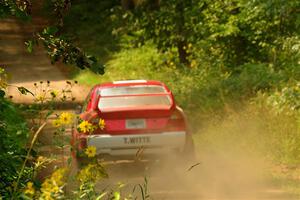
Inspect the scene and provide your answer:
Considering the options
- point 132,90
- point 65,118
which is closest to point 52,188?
point 65,118

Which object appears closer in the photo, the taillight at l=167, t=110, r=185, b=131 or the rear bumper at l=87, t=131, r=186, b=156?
the rear bumper at l=87, t=131, r=186, b=156

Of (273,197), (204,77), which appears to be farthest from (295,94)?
(204,77)

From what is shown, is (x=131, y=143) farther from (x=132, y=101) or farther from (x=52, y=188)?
(x=52, y=188)

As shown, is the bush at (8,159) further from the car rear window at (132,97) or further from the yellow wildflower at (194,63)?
the yellow wildflower at (194,63)

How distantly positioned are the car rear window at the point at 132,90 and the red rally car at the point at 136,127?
135 mm

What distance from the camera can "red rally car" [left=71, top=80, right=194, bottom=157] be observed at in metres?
12.0

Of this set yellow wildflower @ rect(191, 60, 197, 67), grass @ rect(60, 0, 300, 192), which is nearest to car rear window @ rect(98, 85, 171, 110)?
grass @ rect(60, 0, 300, 192)

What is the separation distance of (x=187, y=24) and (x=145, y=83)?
34.9 ft

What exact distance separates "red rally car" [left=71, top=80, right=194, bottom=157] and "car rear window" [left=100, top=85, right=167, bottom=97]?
0.44 feet

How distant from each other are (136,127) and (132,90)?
33.2 inches

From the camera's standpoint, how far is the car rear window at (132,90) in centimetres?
1250

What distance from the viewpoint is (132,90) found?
41.4ft

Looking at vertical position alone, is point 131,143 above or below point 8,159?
above

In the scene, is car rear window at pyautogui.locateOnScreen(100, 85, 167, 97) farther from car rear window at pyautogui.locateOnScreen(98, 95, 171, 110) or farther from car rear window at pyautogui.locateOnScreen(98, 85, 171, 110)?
car rear window at pyautogui.locateOnScreen(98, 95, 171, 110)
